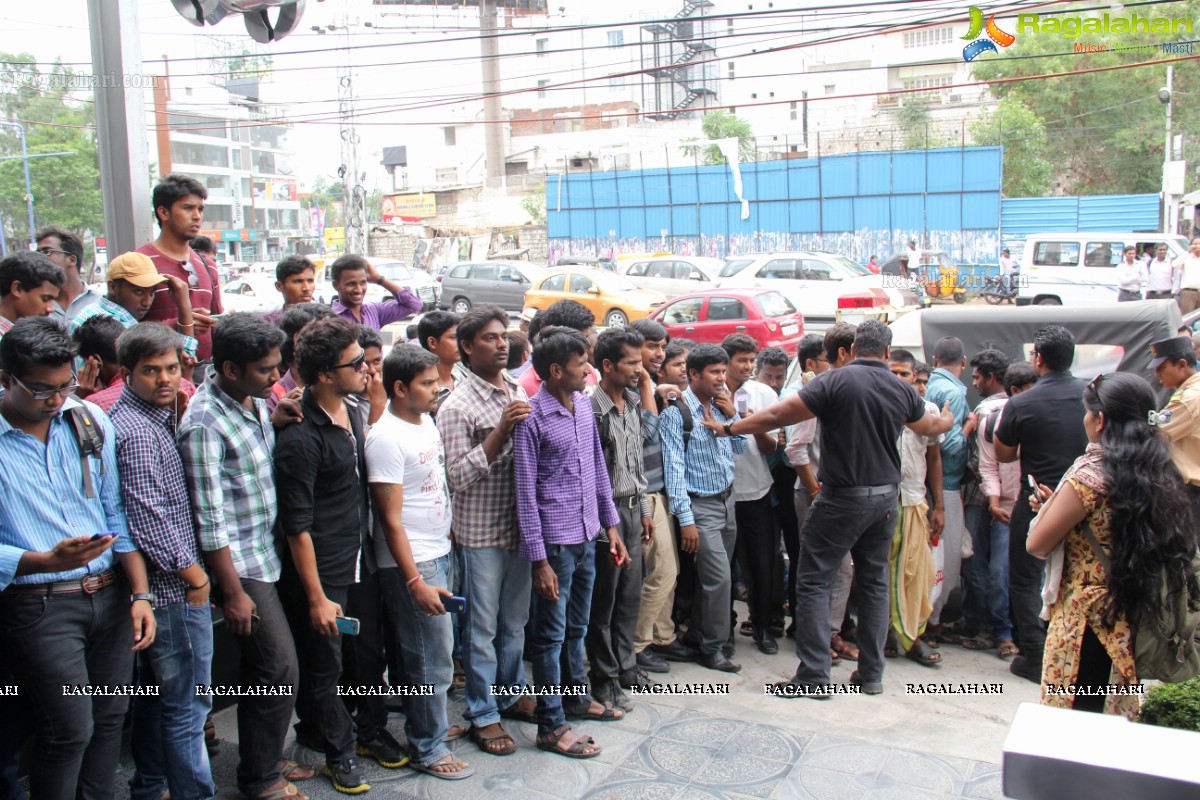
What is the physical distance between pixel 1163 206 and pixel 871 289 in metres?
15.9

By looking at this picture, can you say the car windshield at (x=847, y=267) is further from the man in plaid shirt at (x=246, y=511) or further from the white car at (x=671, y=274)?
the man in plaid shirt at (x=246, y=511)

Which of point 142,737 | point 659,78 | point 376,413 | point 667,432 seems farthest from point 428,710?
point 659,78

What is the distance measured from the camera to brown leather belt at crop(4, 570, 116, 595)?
9.31ft

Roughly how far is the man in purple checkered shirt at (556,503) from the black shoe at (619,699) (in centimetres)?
37

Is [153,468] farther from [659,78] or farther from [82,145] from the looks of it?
[659,78]

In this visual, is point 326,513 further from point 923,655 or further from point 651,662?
point 923,655

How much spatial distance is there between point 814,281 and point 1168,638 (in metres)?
17.2

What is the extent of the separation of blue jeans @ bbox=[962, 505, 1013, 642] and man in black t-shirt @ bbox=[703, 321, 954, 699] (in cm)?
112

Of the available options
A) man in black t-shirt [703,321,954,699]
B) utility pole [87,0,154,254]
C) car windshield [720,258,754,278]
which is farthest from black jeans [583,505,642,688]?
car windshield [720,258,754,278]

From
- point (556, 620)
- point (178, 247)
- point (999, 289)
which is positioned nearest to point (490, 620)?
point (556, 620)

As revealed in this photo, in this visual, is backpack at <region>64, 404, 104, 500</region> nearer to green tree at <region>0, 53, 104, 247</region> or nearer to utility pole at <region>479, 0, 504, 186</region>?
green tree at <region>0, 53, 104, 247</region>

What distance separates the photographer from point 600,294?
65.4ft

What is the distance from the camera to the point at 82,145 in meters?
38.3

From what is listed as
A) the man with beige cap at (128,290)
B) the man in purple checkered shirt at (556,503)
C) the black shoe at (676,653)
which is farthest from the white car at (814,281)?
the man with beige cap at (128,290)
